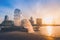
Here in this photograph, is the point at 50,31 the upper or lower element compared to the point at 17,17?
lower

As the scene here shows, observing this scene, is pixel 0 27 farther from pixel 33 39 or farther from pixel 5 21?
pixel 33 39

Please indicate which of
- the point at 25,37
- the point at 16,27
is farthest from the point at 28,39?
the point at 16,27

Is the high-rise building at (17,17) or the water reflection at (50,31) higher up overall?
the high-rise building at (17,17)

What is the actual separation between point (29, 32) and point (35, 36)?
24 centimetres

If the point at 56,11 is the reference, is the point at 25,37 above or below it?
below

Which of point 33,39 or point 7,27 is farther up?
point 7,27

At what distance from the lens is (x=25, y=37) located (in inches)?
231

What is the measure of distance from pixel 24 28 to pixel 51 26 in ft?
3.00

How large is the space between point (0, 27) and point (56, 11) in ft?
6.47

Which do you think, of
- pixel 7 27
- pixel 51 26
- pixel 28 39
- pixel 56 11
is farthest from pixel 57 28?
pixel 7 27

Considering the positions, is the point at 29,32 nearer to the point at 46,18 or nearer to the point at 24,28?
the point at 24,28

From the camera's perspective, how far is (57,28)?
5.84m

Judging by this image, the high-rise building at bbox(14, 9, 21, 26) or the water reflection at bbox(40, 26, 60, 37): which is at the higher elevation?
the high-rise building at bbox(14, 9, 21, 26)

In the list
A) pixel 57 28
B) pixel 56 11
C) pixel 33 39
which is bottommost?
pixel 33 39
